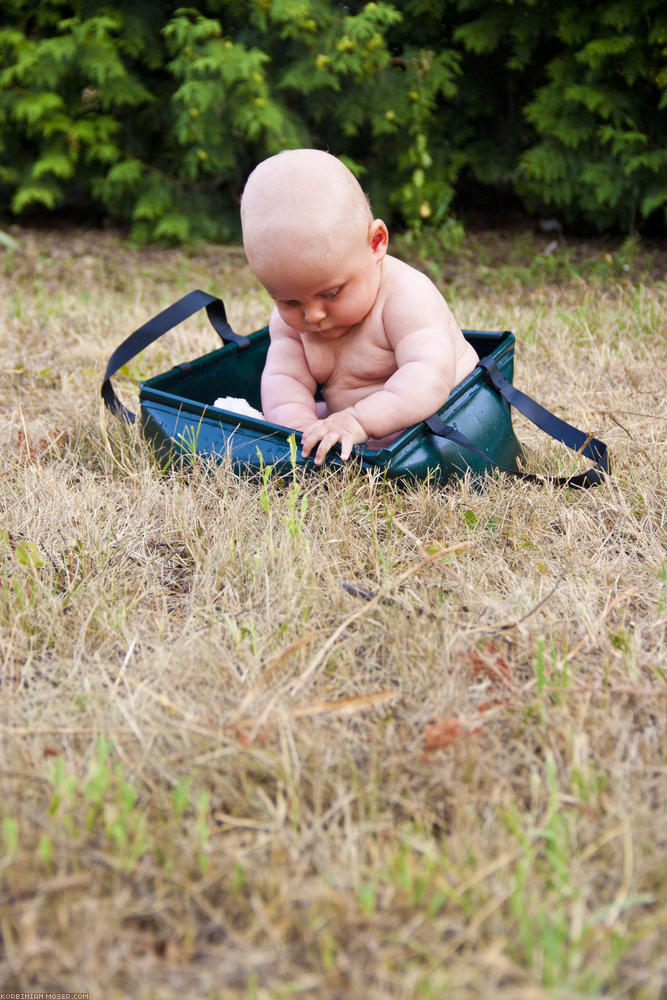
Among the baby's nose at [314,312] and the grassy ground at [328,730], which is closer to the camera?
the grassy ground at [328,730]

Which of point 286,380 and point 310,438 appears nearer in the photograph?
point 310,438

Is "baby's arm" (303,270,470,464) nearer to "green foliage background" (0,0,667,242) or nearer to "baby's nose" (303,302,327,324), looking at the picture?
"baby's nose" (303,302,327,324)

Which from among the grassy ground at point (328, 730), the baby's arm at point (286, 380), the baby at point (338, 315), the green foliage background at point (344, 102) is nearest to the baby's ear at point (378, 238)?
the baby at point (338, 315)

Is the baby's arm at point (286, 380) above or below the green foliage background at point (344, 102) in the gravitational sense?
below

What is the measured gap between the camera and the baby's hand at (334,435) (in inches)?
75.5

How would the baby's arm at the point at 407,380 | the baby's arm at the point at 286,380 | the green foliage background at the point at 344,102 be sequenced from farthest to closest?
the green foliage background at the point at 344,102, the baby's arm at the point at 286,380, the baby's arm at the point at 407,380

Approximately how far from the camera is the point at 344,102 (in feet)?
15.4

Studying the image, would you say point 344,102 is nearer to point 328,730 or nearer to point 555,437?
point 555,437

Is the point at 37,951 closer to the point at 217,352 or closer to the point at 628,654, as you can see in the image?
the point at 628,654

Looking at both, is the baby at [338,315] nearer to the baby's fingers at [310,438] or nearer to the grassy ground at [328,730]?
A: the baby's fingers at [310,438]

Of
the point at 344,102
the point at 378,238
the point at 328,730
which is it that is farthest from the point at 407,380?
the point at 344,102


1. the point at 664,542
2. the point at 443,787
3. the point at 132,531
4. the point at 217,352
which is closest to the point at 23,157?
the point at 217,352

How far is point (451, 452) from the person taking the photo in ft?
6.55

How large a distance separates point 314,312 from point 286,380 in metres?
0.29
